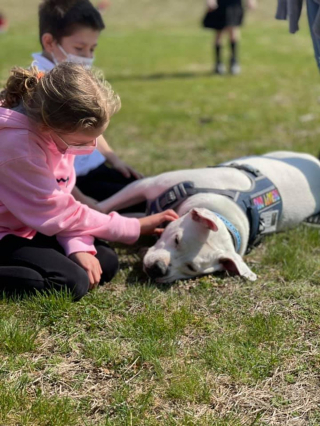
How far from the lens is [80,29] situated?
488 cm

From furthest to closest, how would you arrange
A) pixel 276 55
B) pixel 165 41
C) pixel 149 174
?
pixel 165 41, pixel 276 55, pixel 149 174

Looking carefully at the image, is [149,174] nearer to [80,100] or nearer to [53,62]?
[53,62]

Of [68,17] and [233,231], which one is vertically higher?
[68,17]

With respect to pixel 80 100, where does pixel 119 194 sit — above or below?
below

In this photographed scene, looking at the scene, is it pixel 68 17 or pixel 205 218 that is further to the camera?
pixel 68 17

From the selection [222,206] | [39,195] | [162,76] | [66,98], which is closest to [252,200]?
[222,206]

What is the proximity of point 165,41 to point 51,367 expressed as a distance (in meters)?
18.3

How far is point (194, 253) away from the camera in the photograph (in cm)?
420

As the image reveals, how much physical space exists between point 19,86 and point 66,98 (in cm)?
42

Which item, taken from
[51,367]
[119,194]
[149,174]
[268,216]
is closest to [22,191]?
[51,367]

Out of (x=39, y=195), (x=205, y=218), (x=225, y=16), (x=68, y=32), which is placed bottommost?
A: (x=225, y=16)

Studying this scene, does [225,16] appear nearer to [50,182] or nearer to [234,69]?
[234,69]

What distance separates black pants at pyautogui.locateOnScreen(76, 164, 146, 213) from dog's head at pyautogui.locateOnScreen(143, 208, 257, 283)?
1.13 m

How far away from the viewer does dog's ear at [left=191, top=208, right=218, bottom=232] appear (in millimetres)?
4098
